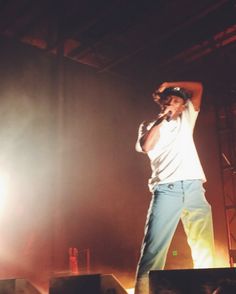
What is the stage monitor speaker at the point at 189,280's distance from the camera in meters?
2.27

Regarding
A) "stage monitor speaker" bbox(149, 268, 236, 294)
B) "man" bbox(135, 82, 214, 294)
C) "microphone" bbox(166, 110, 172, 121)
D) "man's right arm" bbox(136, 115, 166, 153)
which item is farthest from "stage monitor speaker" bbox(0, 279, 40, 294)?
"microphone" bbox(166, 110, 172, 121)

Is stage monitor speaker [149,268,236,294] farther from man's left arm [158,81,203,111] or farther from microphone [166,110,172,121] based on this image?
man's left arm [158,81,203,111]

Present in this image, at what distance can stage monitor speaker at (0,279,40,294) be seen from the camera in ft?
8.62

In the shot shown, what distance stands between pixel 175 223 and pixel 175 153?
2.35 feet

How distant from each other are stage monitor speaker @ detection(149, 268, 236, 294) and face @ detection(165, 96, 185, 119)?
6.35ft

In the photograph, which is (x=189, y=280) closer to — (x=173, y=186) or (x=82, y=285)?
(x=82, y=285)

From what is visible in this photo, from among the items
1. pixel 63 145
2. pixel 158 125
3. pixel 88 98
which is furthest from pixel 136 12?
pixel 158 125

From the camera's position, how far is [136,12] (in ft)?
22.9

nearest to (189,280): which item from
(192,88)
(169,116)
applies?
(169,116)

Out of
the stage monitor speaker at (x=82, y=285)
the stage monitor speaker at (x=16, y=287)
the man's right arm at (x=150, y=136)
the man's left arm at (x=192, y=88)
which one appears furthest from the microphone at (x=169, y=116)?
the stage monitor speaker at (x=16, y=287)

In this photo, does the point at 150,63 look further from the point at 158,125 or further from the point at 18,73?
the point at 158,125

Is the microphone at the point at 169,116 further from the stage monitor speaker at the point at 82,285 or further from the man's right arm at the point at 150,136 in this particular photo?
the stage monitor speaker at the point at 82,285

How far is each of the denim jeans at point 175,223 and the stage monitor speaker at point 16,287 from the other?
2.89ft

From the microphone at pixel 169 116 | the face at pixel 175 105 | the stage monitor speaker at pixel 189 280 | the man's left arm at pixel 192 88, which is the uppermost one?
the man's left arm at pixel 192 88
